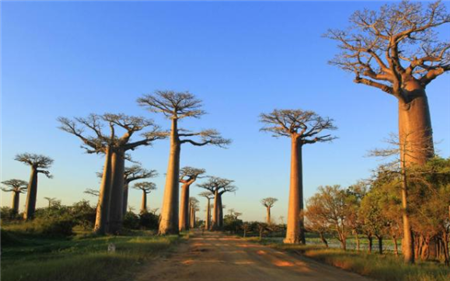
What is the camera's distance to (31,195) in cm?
4091

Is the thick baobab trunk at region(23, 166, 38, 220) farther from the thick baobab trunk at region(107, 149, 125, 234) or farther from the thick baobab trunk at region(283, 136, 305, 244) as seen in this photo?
the thick baobab trunk at region(283, 136, 305, 244)

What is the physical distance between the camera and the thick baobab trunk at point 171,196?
2876 centimetres

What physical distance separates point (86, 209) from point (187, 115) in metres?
13.8

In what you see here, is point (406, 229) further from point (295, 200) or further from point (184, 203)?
point (184, 203)

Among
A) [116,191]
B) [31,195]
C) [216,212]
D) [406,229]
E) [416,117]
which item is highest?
[416,117]

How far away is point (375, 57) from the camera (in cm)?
1683

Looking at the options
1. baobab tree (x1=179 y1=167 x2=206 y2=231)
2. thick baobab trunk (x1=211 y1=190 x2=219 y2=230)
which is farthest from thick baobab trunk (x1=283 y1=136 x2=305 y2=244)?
thick baobab trunk (x1=211 y1=190 x2=219 y2=230)

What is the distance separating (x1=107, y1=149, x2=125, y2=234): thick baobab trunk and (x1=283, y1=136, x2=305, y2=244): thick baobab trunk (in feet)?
46.3

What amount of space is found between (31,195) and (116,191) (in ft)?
50.7

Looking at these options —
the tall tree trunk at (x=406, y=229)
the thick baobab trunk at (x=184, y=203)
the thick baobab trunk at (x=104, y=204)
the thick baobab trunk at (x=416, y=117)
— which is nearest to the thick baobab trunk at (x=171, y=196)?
the thick baobab trunk at (x=104, y=204)

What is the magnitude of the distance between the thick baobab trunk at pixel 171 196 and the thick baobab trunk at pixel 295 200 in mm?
8766

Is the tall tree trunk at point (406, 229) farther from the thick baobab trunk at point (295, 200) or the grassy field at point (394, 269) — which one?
the thick baobab trunk at point (295, 200)

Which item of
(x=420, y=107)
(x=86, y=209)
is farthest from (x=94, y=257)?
(x=86, y=209)

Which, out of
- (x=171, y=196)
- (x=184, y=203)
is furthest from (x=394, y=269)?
(x=184, y=203)
